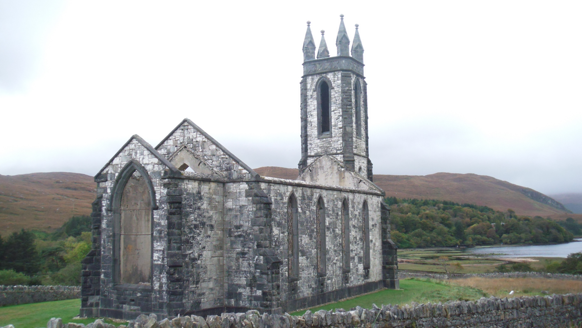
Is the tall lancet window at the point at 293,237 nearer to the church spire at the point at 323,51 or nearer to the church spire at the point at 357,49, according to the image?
the church spire at the point at 323,51

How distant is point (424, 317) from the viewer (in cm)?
1202

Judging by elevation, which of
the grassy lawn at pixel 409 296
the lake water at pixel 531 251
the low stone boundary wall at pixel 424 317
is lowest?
the lake water at pixel 531 251

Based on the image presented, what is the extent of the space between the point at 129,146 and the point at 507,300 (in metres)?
12.5

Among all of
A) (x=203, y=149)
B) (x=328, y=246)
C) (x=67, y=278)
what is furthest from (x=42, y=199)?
(x=203, y=149)

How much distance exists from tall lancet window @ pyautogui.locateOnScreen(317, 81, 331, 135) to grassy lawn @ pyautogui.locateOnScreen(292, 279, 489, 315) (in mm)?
9526

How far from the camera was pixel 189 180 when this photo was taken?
15672 millimetres

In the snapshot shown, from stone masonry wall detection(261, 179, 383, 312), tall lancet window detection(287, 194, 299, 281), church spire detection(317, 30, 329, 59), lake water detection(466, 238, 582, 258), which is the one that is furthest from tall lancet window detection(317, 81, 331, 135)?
lake water detection(466, 238, 582, 258)

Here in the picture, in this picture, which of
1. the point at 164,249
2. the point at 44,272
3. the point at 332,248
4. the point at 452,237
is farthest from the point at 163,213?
the point at 452,237

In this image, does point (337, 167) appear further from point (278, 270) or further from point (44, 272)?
point (44, 272)

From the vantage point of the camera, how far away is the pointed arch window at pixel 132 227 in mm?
15945

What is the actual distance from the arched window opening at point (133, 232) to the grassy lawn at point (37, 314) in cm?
163

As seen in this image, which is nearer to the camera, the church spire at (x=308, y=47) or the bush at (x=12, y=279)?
the bush at (x=12, y=279)

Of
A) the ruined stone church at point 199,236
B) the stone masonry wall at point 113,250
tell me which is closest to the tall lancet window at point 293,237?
the ruined stone church at point 199,236

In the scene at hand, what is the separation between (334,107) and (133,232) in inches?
584
